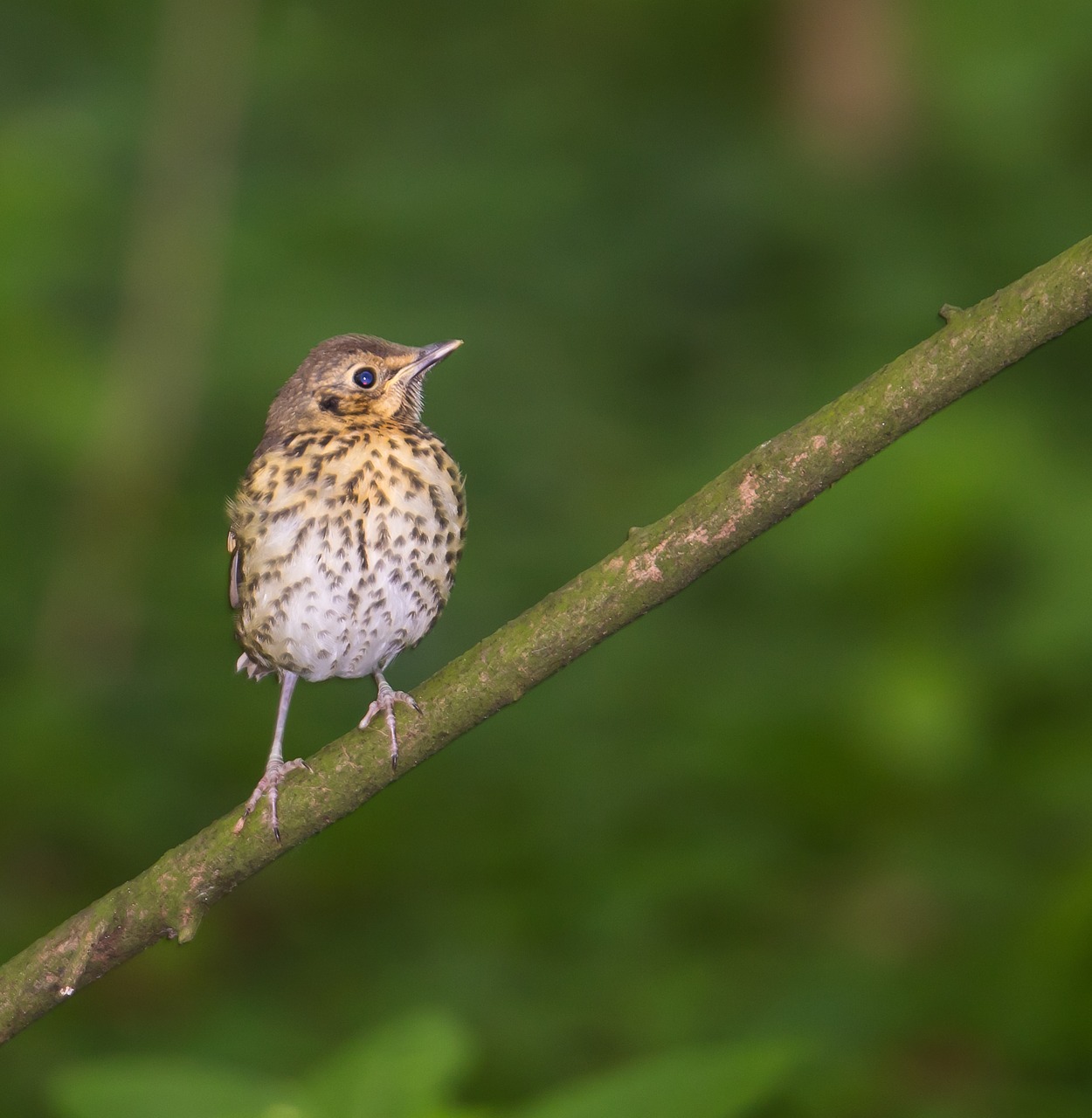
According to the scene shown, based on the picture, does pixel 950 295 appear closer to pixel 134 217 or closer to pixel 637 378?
pixel 637 378

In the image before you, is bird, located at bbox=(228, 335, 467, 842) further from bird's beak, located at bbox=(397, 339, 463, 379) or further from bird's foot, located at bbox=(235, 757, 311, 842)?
bird's foot, located at bbox=(235, 757, 311, 842)

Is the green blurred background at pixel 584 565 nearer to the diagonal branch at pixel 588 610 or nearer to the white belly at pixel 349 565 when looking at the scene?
the white belly at pixel 349 565

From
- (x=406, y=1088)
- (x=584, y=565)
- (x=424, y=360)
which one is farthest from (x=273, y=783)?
(x=584, y=565)

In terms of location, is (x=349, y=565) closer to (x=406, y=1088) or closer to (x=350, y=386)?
(x=350, y=386)

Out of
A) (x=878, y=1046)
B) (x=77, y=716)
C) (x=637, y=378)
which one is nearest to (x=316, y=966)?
(x=77, y=716)

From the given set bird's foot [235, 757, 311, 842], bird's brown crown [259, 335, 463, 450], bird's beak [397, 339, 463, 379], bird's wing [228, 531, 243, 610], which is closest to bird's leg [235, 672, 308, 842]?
bird's foot [235, 757, 311, 842]

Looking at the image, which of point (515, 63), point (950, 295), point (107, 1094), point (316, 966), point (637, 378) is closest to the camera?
point (107, 1094)

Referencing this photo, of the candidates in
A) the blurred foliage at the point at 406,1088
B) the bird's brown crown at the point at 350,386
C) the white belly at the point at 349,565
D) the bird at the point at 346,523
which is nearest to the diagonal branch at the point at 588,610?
the blurred foliage at the point at 406,1088
